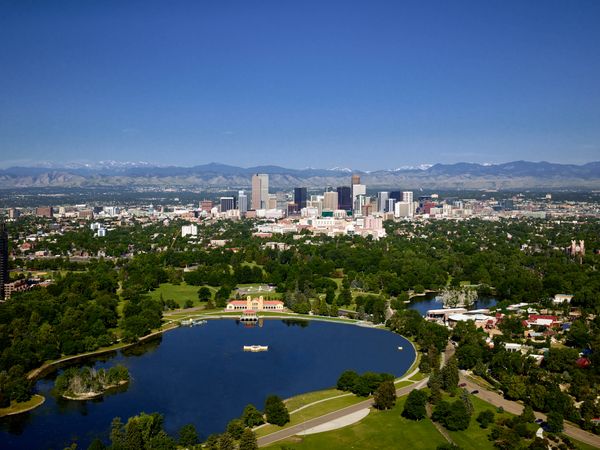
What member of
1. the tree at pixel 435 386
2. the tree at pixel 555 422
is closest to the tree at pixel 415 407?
the tree at pixel 435 386

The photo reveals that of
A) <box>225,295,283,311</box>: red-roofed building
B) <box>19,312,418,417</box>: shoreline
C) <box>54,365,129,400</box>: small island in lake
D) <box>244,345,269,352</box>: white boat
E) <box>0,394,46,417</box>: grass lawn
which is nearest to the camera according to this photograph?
<box>0,394,46,417</box>: grass lawn

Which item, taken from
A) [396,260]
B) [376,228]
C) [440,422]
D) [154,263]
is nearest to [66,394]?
[440,422]

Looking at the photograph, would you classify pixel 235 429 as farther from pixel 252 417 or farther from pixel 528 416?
pixel 528 416

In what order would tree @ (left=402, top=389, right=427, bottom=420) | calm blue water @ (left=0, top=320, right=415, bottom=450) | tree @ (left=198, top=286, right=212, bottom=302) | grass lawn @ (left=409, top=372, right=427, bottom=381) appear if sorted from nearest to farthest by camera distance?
tree @ (left=402, top=389, right=427, bottom=420) → calm blue water @ (left=0, top=320, right=415, bottom=450) → grass lawn @ (left=409, top=372, right=427, bottom=381) → tree @ (left=198, top=286, right=212, bottom=302)

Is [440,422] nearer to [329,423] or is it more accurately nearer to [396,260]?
[329,423]

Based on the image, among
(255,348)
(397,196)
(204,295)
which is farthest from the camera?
(397,196)

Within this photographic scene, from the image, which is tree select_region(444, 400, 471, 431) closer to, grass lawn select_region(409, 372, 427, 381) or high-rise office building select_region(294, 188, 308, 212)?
grass lawn select_region(409, 372, 427, 381)

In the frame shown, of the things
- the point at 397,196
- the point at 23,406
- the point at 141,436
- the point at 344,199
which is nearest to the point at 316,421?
the point at 141,436

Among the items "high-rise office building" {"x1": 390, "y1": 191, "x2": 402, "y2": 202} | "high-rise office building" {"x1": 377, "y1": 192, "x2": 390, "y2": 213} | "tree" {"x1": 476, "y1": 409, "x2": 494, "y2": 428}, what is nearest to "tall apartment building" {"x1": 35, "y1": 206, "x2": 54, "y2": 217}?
"high-rise office building" {"x1": 377, "y1": 192, "x2": 390, "y2": 213}
